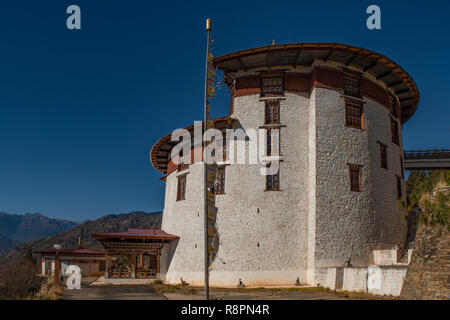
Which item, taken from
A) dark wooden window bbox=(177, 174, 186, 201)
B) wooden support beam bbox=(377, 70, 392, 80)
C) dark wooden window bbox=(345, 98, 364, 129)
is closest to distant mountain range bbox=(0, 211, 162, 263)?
dark wooden window bbox=(177, 174, 186, 201)

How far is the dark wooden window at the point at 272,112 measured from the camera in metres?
24.0

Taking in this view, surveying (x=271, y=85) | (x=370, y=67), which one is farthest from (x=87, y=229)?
(x=370, y=67)

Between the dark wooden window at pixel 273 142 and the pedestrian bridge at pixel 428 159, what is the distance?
15.8m

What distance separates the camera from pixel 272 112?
24.2 metres

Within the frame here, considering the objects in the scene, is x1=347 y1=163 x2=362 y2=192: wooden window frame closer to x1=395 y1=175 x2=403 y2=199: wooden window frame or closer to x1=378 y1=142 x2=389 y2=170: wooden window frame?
x1=378 y1=142 x2=389 y2=170: wooden window frame

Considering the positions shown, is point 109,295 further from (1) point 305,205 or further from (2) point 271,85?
(2) point 271,85

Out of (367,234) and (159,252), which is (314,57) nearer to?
(367,234)

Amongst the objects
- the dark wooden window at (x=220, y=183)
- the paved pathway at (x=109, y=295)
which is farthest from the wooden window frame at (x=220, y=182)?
the paved pathway at (x=109, y=295)

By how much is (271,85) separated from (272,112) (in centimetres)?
173

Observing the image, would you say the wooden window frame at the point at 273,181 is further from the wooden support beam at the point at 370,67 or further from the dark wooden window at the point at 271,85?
the wooden support beam at the point at 370,67

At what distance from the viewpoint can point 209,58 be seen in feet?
44.3

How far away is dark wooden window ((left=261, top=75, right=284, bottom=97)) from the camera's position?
2444 centimetres
